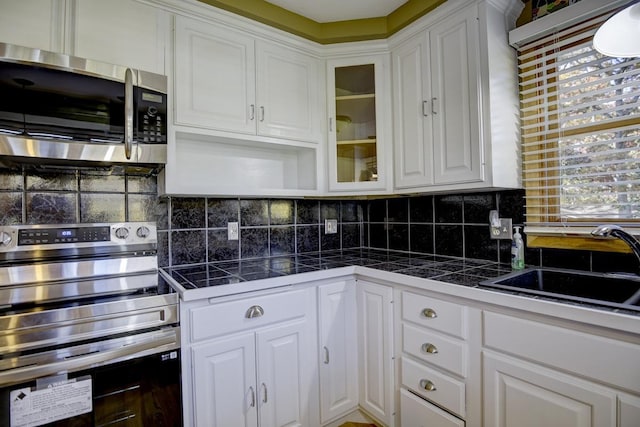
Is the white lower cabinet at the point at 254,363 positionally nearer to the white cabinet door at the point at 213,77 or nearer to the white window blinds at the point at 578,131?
the white cabinet door at the point at 213,77

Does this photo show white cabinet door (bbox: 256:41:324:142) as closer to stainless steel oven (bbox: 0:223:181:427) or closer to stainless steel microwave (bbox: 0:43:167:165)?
stainless steel microwave (bbox: 0:43:167:165)

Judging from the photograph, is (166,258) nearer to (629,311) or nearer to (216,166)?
(216,166)

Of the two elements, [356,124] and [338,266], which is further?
[356,124]

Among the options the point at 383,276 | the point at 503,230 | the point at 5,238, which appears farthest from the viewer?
the point at 503,230

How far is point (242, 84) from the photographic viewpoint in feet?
5.51

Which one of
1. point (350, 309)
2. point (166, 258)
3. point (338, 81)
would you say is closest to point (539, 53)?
point (338, 81)

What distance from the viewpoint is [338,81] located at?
6.52ft

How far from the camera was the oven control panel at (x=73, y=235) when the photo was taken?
1.21 m

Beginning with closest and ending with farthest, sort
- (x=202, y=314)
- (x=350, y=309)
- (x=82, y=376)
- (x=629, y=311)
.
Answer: (x=629, y=311), (x=82, y=376), (x=202, y=314), (x=350, y=309)

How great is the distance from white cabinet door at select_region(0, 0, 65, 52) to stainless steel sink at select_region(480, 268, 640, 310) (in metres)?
1.90

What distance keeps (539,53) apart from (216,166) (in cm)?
174

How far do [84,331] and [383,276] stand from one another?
117 cm

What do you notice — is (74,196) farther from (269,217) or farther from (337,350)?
(337,350)

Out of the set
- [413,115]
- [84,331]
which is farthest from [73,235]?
[413,115]
